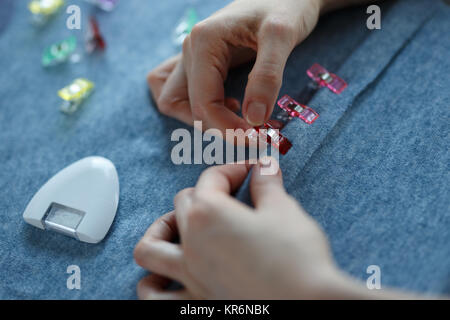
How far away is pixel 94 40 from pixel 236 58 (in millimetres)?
360

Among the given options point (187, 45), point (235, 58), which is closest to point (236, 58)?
point (235, 58)

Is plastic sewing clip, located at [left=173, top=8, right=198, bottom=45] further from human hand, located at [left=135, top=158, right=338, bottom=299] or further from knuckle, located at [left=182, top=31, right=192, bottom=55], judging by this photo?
human hand, located at [left=135, top=158, right=338, bottom=299]

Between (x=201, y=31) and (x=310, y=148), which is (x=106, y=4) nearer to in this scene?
(x=201, y=31)

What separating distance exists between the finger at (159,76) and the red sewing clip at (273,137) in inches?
9.3

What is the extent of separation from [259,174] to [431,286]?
0.27 metres

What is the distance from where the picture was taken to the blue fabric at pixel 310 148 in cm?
59

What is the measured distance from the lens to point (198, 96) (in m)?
0.66

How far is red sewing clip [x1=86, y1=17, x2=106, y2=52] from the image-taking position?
88cm

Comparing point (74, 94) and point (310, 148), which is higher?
point (310, 148)

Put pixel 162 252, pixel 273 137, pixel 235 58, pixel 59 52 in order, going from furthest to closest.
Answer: pixel 59 52, pixel 235 58, pixel 273 137, pixel 162 252

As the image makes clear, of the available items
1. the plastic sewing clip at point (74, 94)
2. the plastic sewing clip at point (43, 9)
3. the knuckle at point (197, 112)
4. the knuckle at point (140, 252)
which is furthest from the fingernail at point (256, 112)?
the plastic sewing clip at point (43, 9)

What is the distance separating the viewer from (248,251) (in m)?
0.43

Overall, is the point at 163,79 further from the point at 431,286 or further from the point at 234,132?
the point at 431,286

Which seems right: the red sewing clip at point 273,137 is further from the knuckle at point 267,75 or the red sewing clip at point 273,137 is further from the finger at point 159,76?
the finger at point 159,76
